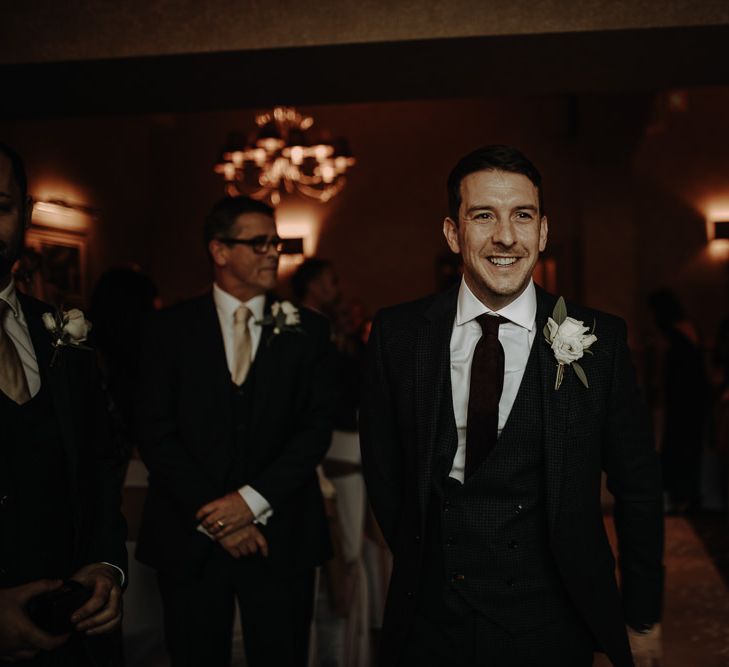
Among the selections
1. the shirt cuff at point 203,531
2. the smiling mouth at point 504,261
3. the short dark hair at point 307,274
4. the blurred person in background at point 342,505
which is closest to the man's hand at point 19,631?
the shirt cuff at point 203,531

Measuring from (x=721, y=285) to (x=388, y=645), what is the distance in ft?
29.4

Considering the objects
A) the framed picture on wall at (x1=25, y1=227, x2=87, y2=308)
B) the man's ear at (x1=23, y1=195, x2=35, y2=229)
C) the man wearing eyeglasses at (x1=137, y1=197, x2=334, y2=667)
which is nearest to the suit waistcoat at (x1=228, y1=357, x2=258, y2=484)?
the man wearing eyeglasses at (x1=137, y1=197, x2=334, y2=667)

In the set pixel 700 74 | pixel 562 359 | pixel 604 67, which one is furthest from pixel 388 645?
pixel 700 74

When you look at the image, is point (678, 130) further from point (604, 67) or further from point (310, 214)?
point (604, 67)

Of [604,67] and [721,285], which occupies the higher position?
[604,67]

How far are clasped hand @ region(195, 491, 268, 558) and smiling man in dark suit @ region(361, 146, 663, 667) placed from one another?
69 cm

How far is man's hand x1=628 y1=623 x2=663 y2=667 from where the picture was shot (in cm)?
192

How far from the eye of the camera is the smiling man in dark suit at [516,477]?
189 centimetres

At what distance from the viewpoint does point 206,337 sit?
271 cm

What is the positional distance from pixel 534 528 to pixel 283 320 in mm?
1179

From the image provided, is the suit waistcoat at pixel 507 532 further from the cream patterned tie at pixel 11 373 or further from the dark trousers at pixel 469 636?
the cream patterned tie at pixel 11 373

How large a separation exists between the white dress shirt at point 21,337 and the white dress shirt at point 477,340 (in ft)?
3.18

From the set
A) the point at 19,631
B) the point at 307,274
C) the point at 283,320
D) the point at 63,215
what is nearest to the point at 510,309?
the point at 283,320

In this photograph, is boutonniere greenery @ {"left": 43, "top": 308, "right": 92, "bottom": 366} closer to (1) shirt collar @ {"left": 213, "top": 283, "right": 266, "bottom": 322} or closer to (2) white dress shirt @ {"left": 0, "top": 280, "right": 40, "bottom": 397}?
(2) white dress shirt @ {"left": 0, "top": 280, "right": 40, "bottom": 397}
